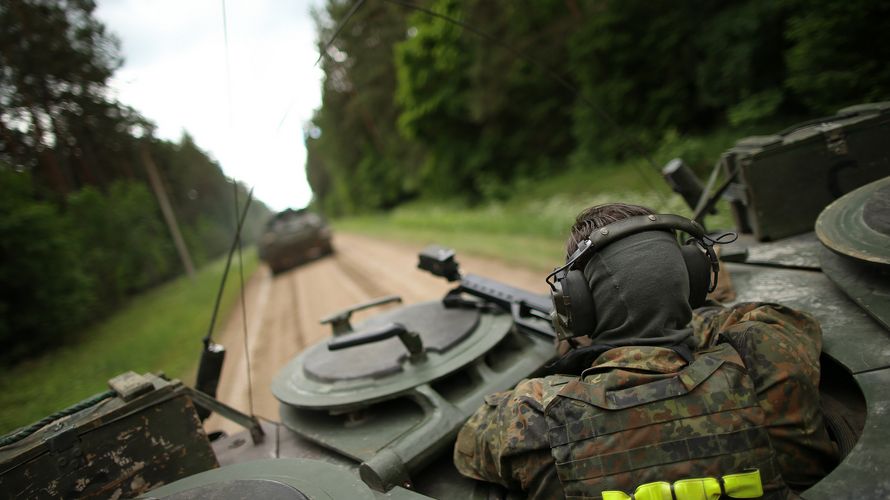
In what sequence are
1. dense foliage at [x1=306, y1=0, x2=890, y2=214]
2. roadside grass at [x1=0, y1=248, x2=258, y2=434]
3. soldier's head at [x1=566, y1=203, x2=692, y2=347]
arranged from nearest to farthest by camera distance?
soldier's head at [x1=566, y1=203, x2=692, y2=347]
roadside grass at [x1=0, y1=248, x2=258, y2=434]
dense foliage at [x1=306, y1=0, x2=890, y2=214]

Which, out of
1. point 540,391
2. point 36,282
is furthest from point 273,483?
point 36,282

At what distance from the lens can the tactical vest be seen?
4.09 feet

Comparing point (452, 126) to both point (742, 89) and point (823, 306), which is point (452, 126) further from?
point (823, 306)

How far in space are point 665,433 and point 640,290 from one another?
1.22ft

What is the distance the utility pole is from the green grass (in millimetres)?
5146

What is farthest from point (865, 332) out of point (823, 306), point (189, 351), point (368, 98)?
point (368, 98)

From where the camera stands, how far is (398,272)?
10.1m

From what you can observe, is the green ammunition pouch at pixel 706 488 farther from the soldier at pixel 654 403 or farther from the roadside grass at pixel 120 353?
the roadside grass at pixel 120 353

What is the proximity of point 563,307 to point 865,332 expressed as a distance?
3.53ft

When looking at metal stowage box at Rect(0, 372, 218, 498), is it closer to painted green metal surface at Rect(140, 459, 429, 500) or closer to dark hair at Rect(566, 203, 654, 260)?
painted green metal surface at Rect(140, 459, 429, 500)

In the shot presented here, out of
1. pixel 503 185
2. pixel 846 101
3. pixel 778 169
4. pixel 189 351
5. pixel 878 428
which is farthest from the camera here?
pixel 503 185

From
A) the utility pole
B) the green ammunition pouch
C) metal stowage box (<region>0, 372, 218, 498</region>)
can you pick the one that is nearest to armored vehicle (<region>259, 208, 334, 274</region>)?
the utility pole

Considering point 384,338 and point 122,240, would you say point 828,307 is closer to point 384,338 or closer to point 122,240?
point 384,338

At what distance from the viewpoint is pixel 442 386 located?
2.21 m
